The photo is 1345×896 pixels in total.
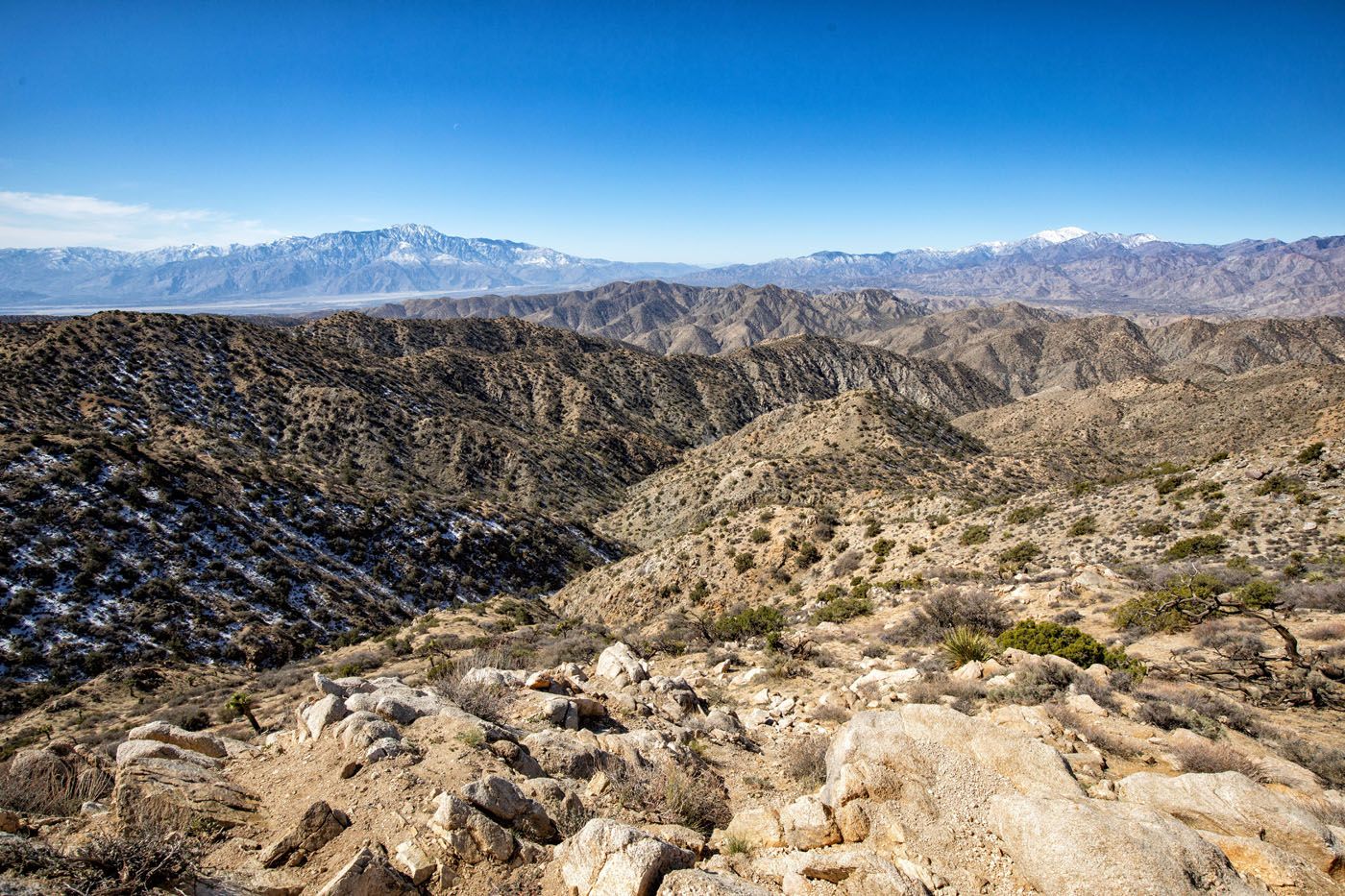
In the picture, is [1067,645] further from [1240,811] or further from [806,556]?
[806,556]

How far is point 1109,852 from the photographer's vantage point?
15.3ft

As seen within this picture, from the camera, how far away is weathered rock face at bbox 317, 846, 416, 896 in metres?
4.66

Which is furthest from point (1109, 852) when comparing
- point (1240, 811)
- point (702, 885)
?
point (702, 885)

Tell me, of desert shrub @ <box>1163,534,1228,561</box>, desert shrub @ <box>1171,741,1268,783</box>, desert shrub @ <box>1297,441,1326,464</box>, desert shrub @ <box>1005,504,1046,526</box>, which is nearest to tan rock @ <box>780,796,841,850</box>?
desert shrub @ <box>1171,741,1268,783</box>

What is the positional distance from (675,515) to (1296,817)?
139ft

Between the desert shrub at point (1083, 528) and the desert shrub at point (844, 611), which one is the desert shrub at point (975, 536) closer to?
the desert shrub at point (1083, 528)

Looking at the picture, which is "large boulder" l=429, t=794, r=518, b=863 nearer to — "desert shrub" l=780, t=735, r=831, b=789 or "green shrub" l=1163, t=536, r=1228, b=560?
"desert shrub" l=780, t=735, r=831, b=789

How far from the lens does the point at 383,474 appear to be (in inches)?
2024

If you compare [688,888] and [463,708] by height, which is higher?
[688,888]

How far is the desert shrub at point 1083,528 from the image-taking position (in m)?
19.9

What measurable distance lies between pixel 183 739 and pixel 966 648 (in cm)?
1295

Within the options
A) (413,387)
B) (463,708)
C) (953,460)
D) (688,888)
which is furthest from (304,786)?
(413,387)

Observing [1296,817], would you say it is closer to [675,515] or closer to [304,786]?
[304,786]

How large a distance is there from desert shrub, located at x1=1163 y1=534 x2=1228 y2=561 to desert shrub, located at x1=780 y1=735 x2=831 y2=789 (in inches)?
574
